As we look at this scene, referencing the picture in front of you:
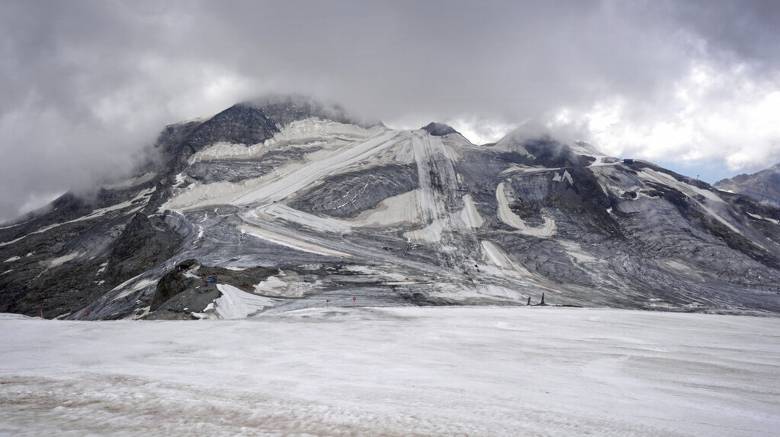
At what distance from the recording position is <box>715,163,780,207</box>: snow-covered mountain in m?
175

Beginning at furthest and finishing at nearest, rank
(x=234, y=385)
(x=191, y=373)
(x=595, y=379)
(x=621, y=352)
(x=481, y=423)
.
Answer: (x=621, y=352)
(x=595, y=379)
(x=191, y=373)
(x=234, y=385)
(x=481, y=423)

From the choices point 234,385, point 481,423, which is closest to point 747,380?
point 481,423

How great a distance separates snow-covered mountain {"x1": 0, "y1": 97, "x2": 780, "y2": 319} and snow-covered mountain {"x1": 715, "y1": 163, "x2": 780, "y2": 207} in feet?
442

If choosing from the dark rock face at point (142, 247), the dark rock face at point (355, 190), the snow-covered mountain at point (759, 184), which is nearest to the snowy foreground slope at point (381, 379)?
the dark rock face at point (142, 247)

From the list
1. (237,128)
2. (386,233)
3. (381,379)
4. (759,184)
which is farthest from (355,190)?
(759,184)

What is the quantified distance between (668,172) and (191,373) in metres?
89.2

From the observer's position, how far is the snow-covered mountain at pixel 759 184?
175000 mm

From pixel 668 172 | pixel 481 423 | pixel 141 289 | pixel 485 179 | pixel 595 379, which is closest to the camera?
pixel 481 423

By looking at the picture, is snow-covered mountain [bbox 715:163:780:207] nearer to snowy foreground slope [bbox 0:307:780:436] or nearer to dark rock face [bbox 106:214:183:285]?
dark rock face [bbox 106:214:183:285]

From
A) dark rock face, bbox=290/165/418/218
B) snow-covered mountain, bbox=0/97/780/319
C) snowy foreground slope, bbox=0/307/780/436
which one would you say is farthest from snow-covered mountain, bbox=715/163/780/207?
snowy foreground slope, bbox=0/307/780/436

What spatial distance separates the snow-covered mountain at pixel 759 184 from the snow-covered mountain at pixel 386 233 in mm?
134756

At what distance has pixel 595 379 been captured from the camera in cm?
1058

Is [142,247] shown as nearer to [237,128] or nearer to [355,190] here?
[355,190]

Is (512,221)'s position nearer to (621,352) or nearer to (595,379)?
(621,352)
